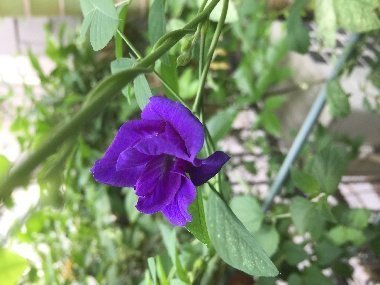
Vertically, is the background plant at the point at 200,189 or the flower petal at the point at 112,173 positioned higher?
the flower petal at the point at 112,173

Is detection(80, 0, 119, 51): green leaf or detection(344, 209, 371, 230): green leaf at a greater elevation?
detection(80, 0, 119, 51): green leaf

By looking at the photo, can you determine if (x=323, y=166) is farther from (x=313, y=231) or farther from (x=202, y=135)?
(x=202, y=135)

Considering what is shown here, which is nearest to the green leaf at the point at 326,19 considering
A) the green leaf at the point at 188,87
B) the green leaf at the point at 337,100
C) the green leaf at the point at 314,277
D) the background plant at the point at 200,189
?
the background plant at the point at 200,189

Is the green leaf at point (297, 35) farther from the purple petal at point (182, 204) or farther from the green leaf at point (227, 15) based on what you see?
the purple petal at point (182, 204)

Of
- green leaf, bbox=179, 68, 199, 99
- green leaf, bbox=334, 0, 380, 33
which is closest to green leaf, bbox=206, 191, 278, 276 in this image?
green leaf, bbox=334, 0, 380, 33

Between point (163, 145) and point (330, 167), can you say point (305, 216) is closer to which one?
point (330, 167)

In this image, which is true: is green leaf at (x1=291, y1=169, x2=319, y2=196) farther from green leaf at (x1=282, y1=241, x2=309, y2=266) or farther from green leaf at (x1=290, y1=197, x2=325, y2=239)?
green leaf at (x1=282, y1=241, x2=309, y2=266)
